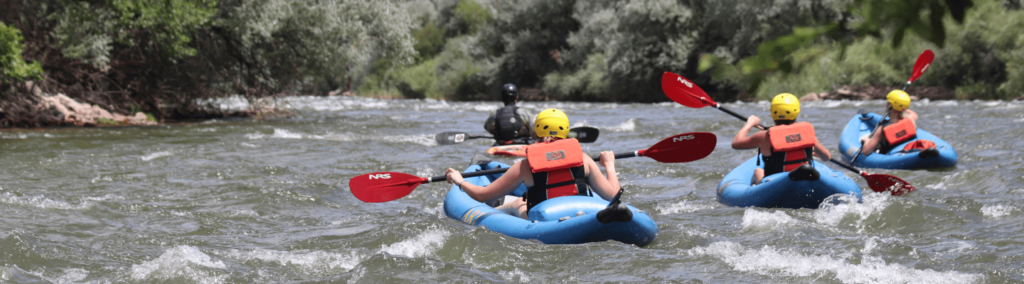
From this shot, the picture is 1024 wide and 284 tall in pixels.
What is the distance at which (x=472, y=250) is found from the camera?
4.47 metres

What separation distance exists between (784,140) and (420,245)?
276cm

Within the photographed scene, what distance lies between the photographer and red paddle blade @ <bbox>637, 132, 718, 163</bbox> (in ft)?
17.8

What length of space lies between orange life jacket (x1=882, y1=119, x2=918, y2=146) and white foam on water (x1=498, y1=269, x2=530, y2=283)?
221 inches

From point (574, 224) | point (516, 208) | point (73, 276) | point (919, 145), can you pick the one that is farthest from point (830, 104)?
point (73, 276)

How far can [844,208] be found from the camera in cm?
537

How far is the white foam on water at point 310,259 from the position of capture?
414 centimetres

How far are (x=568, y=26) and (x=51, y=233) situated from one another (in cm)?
3324

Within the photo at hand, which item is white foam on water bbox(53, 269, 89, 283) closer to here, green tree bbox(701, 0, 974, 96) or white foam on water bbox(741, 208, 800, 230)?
green tree bbox(701, 0, 974, 96)

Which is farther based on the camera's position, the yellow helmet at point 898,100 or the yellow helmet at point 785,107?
the yellow helmet at point 898,100

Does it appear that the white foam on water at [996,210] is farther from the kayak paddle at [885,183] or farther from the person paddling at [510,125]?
the person paddling at [510,125]

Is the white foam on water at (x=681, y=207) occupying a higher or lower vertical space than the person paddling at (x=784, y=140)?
lower

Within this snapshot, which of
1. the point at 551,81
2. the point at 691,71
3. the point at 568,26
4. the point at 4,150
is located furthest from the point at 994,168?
the point at 568,26

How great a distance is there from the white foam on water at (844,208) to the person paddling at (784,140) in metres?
0.34

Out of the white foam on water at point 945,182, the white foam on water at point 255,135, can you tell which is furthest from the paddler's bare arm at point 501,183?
the white foam on water at point 255,135
